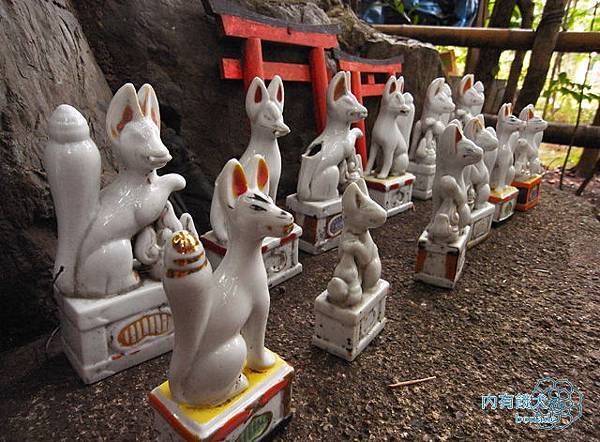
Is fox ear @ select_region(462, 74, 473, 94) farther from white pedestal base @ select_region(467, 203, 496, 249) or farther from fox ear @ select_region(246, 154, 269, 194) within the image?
fox ear @ select_region(246, 154, 269, 194)

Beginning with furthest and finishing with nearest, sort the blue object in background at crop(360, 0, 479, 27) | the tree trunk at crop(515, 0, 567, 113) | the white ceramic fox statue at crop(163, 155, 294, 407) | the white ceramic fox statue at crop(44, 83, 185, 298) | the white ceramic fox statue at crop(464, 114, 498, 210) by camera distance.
A: the blue object in background at crop(360, 0, 479, 27), the tree trunk at crop(515, 0, 567, 113), the white ceramic fox statue at crop(464, 114, 498, 210), the white ceramic fox statue at crop(44, 83, 185, 298), the white ceramic fox statue at crop(163, 155, 294, 407)

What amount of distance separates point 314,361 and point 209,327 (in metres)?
0.87

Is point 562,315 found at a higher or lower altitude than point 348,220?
lower

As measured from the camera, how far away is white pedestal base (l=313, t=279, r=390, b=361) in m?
2.00

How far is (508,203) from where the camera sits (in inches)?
148

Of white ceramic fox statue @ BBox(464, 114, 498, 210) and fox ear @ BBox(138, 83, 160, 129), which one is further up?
fox ear @ BBox(138, 83, 160, 129)

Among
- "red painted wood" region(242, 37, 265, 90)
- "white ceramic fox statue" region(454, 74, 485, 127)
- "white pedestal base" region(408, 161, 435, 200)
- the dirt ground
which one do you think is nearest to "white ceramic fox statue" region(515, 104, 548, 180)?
"white ceramic fox statue" region(454, 74, 485, 127)

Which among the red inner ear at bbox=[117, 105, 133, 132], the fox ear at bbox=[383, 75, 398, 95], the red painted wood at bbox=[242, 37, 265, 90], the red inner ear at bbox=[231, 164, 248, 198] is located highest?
the red painted wood at bbox=[242, 37, 265, 90]

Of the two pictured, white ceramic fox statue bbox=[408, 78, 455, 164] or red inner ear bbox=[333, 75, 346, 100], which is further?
white ceramic fox statue bbox=[408, 78, 455, 164]

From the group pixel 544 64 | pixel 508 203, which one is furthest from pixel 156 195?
pixel 544 64

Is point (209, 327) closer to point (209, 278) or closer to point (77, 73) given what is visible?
point (209, 278)

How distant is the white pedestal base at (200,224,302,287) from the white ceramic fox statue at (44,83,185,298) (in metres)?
0.64

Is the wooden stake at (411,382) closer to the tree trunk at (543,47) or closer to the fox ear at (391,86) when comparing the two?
the fox ear at (391,86)

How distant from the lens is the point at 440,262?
2.69 m
